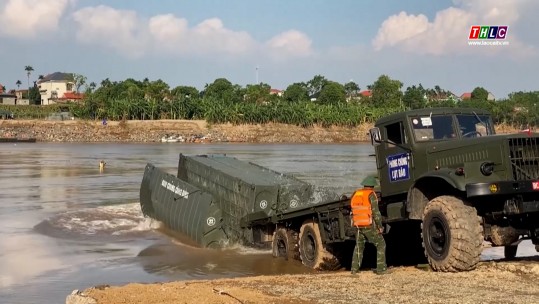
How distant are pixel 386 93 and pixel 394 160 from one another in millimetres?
122928

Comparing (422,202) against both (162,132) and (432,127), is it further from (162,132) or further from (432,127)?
(162,132)

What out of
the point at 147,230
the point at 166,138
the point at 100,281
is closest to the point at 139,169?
the point at 147,230

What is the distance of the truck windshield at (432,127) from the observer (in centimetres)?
1049

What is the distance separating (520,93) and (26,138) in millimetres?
96638

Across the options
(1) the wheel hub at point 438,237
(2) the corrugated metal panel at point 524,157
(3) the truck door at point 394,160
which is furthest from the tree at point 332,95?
(2) the corrugated metal panel at point 524,157

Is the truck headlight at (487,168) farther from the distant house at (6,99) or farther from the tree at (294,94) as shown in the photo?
the distant house at (6,99)

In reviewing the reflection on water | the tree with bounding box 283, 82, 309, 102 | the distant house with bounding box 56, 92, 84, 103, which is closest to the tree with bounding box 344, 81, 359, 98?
the tree with bounding box 283, 82, 309, 102

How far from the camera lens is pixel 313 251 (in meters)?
12.5

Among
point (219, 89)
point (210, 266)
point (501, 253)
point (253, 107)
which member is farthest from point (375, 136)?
point (219, 89)

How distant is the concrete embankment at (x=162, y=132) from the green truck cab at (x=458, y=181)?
9233cm

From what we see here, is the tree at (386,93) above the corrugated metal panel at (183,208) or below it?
above

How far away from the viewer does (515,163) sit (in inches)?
362

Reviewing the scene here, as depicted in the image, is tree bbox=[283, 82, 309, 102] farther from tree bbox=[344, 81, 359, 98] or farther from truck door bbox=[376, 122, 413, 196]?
truck door bbox=[376, 122, 413, 196]

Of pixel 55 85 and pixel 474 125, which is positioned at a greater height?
pixel 55 85
